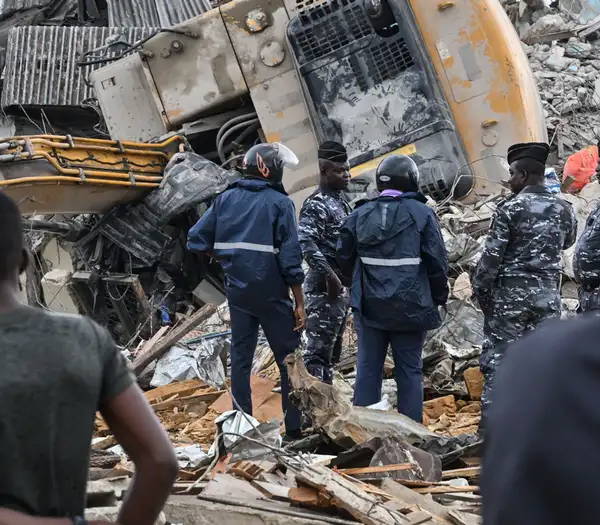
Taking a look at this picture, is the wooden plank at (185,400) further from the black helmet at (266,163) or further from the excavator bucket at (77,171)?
the excavator bucket at (77,171)

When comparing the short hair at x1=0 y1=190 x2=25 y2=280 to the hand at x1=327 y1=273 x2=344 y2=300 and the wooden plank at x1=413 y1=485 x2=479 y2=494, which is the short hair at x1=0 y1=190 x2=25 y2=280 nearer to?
the wooden plank at x1=413 y1=485 x2=479 y2=494

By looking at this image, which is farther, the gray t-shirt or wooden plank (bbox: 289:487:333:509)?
wooden plank (bbox: 289:487:333:509)

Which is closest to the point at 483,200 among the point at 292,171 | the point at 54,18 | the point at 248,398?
the point at 292,171

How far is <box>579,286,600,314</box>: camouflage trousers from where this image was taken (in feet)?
16.3

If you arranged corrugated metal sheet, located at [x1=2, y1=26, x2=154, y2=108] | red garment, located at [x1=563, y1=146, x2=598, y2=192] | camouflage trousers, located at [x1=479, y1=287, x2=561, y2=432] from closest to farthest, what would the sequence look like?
camouflage trousers, located at [x1=479, y1=287, x2=561, y2=432]
red garment, located at [x1=563, y1=146, x2=598, y2=192]
corrugated metal sheet, located at [x1=2, y1=26, x2=154, y2=108]

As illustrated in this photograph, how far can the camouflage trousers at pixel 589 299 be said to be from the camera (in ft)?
16.3

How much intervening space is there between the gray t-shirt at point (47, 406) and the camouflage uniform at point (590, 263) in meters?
3.53

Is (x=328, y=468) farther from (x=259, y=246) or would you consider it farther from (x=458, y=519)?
(x=259, y=246)

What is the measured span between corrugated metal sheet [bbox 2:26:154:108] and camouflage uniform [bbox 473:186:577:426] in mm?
10290

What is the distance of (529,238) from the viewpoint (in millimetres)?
5191

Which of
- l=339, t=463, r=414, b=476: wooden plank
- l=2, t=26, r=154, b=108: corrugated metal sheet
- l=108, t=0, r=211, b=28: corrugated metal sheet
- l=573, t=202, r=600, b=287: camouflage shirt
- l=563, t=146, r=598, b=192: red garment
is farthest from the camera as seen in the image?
l=108, t=0, r=211, b=28: corrugated metal sheet

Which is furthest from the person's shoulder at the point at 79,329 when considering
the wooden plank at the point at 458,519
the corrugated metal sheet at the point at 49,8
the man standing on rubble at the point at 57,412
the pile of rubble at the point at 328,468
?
the corrugated metal sheet at the point at 49,8

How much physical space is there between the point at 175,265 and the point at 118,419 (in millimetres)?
8076

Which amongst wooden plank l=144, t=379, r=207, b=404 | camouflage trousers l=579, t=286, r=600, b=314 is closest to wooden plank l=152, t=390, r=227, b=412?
wooden plank l=144, t=379, r=207, b=404
